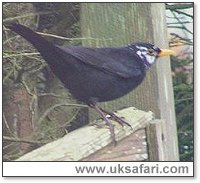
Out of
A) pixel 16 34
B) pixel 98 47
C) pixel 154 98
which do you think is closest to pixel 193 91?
pixel 154 98

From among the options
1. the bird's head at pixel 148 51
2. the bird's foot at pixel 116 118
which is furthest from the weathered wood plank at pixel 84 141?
the bird's head at pixel 148 51

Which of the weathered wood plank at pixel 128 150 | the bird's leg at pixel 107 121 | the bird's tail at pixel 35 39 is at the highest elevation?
the bird's tail at pixel 35 39

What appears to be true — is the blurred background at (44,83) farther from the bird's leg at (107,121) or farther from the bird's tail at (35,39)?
the bird's tail at (35,39)

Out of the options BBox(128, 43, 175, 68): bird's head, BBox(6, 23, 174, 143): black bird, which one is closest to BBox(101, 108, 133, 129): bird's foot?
BBox(6, 23, 174, 143): black bird

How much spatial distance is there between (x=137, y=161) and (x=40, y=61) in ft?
1.06

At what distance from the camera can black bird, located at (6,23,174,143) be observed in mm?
1987

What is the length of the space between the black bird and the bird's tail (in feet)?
0.12

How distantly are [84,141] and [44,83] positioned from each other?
0.91 ft

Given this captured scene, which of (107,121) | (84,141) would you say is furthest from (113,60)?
(84,141)

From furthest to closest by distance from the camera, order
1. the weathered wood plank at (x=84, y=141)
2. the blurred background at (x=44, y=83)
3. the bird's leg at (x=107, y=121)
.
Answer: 1. the blurred background at (x=44, y=83)
2. the bird's leg at (x=107, y=121)
3. the weathered wood plank at (x=84, y=141)

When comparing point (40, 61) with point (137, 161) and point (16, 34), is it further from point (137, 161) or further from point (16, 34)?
point (137, 161)

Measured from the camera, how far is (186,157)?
2172mm

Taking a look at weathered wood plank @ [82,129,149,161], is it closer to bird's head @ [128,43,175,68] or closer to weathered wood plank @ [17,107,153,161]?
weathered wood plank @ [17,107,153,161]

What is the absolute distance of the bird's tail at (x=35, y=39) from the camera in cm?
189
